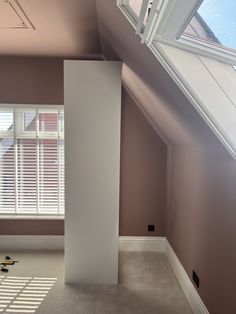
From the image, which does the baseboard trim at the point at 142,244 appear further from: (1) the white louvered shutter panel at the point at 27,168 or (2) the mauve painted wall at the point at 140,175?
(1) the white louvered shutter panel at the point at 27,168

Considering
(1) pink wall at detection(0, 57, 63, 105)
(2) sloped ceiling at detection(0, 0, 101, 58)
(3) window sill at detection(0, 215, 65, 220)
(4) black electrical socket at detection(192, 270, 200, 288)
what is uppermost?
(2) sloped ceiling at detection(0, 0, 101, 58)

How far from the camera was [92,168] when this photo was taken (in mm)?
2580

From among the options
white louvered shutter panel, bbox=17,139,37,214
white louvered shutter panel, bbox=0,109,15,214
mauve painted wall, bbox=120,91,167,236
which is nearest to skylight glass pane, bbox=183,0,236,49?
mauve painted wall, bbox=120,91,167,236

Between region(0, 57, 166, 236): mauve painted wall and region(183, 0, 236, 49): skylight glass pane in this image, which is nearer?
region(183, 0, 236, 49): skylight glass pane

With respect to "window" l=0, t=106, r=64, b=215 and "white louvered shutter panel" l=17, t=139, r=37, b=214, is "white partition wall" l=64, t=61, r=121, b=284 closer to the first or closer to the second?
"window" l=0, t=106, r=64, b=215

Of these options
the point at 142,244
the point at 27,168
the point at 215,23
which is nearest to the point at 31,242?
the point at 27,168

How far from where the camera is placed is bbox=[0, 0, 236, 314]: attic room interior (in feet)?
4.76

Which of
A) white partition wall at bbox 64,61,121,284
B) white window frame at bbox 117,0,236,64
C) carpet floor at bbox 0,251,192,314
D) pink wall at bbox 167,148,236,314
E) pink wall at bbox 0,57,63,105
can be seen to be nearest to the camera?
white window frame at bbox 117,0,236,64

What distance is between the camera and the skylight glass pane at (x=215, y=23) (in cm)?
120

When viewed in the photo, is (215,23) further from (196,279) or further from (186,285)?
(186,285)

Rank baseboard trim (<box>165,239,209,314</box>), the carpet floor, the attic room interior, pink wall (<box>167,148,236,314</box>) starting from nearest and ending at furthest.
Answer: the attic room interior < pink wall (<box>167,148,236,314</box>) < baseboard trim (<box>165,239,209,314</box>) < the carpet floor

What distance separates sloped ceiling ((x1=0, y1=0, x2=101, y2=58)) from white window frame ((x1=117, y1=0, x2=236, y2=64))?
0.93 metres

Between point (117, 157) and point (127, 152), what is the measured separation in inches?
39.8

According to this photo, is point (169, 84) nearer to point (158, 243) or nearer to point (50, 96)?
point (50, 96)
